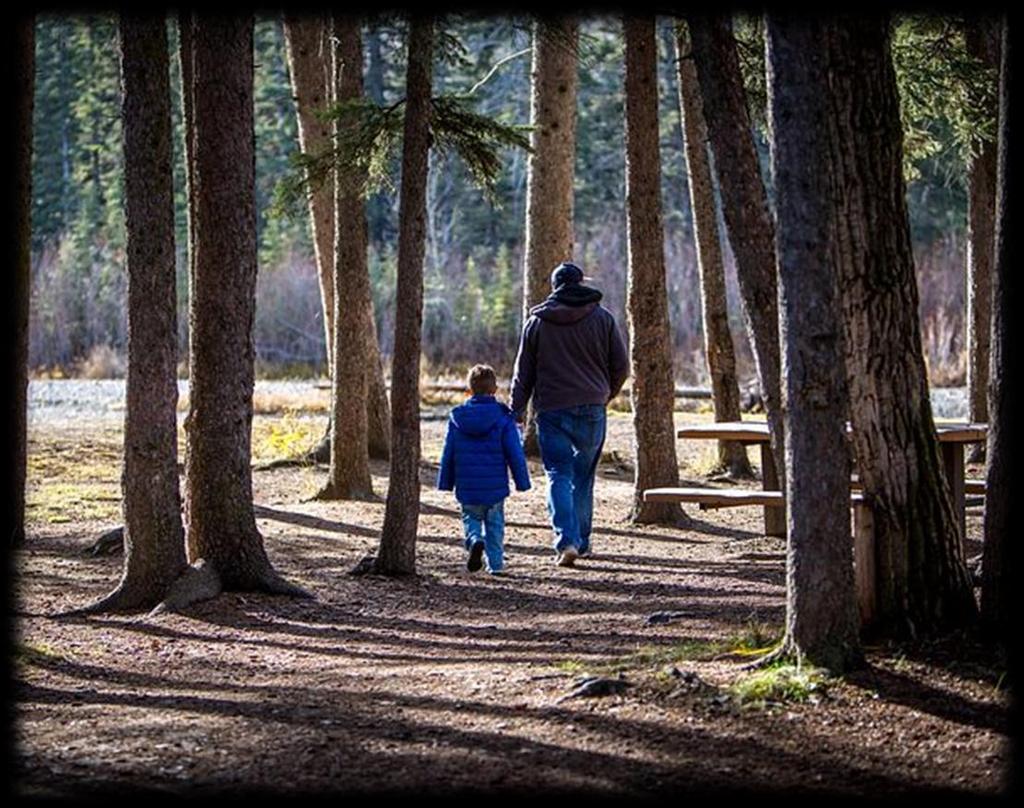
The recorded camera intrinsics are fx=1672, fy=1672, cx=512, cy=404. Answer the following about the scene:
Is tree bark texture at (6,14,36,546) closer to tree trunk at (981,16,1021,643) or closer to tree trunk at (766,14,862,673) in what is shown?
tree trunk at (766,14,862,673)

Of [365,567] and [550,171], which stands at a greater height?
[550,171]

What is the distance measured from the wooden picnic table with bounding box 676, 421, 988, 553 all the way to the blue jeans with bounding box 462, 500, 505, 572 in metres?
1.76

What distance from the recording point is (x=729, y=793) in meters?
6.04

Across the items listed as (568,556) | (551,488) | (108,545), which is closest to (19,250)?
(108,545)

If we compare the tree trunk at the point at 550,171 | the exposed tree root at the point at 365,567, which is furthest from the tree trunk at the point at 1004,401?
the tree trunk at the point at 550,171

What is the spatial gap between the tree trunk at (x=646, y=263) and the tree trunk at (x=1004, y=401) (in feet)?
21.3

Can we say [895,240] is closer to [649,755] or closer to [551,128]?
[649,755]

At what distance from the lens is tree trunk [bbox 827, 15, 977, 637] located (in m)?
7.79

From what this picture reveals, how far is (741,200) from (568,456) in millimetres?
3749

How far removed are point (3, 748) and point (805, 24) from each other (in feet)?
15.0

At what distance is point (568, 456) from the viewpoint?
41.3 ft

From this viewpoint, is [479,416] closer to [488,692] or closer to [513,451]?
[513,451]

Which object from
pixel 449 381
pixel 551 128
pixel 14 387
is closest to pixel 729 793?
pixel 14 387

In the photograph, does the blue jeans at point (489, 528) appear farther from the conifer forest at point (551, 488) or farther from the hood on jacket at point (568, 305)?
the hood on jacket at point (568, 305)
